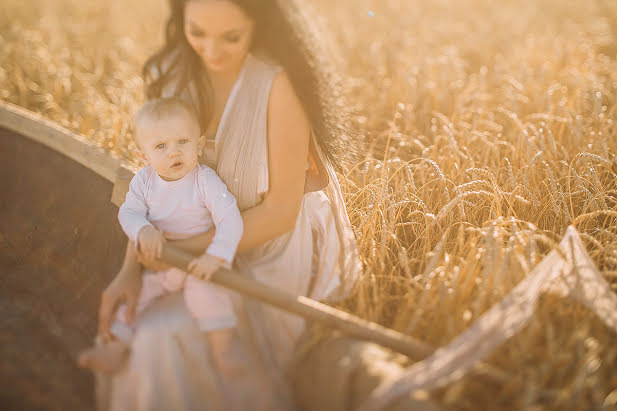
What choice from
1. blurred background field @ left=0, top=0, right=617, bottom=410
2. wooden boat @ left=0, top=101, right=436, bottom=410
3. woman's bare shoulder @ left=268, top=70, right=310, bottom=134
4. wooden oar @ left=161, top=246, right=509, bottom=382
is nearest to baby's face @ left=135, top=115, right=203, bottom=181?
woman's bare shoulder @ left=268, top=70, right=310, bottom=134

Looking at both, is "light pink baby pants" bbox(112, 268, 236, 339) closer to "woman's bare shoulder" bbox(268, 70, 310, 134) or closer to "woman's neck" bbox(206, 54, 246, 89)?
"woman's bare shoulder" bbox(268, 70, 310, 134)

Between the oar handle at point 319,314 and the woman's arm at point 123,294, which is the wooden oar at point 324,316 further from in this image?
the woman's arm at point 123,294

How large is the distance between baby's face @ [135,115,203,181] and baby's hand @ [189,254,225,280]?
328 millimetres

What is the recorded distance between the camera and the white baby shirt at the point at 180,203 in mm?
1581

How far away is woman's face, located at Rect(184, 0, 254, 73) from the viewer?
4.97 ft

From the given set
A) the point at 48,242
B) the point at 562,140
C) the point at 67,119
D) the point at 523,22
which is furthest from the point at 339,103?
the point at 523,22

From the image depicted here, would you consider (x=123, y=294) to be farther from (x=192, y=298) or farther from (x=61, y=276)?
(x=61, y=276)

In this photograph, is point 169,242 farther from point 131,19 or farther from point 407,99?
point 131,19

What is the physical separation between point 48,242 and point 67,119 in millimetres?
1294

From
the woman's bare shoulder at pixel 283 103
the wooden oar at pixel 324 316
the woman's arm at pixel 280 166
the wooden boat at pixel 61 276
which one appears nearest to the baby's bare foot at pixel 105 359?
the wooden boat at pixel 61 276

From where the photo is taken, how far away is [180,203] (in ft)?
5.30

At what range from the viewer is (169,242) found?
1.61 metres

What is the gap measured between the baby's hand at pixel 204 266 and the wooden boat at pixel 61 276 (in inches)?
15.0

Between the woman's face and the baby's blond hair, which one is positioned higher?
the woman's face
